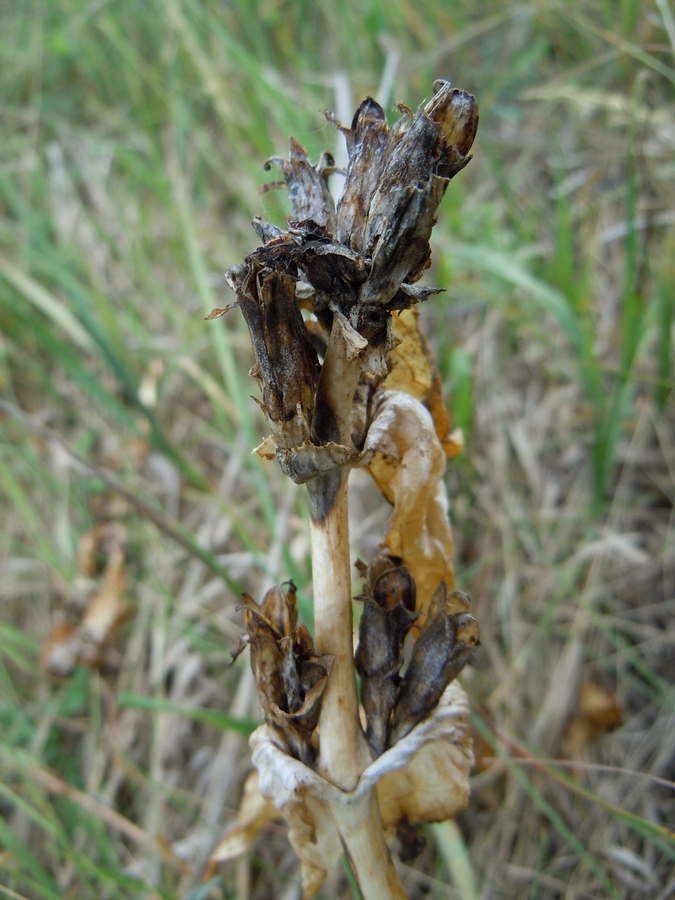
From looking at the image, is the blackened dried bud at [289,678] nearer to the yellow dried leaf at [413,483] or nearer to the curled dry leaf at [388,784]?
the curled dry leaf at [388,784]

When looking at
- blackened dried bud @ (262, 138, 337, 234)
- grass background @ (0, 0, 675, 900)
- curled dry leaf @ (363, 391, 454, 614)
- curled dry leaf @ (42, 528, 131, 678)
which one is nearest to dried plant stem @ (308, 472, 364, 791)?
curled dry leaf @ (363, 391, 454, 614)

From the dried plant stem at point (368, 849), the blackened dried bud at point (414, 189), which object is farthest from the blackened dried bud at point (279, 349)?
the dried plant stem at point (368, 849)

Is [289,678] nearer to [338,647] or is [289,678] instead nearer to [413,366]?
[338,647]

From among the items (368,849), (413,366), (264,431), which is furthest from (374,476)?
(264,431)

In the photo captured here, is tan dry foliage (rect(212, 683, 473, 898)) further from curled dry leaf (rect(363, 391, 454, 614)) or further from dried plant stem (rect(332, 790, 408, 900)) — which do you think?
curled dry leaf (rect(363, 391, 454, 614))

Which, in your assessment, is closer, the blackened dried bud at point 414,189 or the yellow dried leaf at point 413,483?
the blackened dried bud at point 414,189
